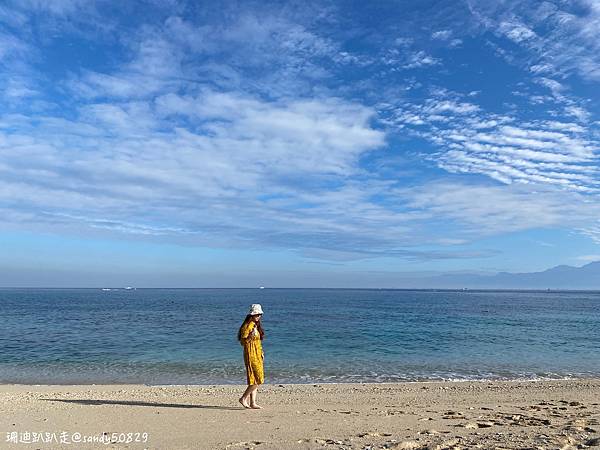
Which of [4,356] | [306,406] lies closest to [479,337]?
[306,406]

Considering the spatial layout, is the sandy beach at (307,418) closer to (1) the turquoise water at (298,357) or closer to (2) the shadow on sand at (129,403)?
(2) the shadow on sand at (129,403)

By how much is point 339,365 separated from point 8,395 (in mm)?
12987

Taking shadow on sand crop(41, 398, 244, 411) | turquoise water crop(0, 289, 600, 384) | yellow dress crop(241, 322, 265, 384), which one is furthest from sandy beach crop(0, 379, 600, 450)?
turquoise water crop(0, 289, 600, 384)

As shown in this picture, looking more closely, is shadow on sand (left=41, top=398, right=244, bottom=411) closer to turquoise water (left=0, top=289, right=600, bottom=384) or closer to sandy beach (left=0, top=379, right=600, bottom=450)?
sandy beach (left=0, top=379, right=600, bottom=450)

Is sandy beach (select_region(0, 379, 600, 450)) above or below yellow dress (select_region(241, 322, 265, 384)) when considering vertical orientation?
below

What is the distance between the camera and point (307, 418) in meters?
9.24

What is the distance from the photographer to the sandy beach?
284 inches

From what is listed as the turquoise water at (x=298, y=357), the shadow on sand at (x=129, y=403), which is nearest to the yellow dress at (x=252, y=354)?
the shadow on sand at (x=129, y=403)

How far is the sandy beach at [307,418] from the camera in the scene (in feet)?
23.7

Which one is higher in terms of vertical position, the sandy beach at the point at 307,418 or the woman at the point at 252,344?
the woman at the point at 252,344

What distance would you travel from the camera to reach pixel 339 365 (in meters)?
20.5

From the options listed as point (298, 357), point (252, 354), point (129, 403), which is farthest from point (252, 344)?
point (298, 357)

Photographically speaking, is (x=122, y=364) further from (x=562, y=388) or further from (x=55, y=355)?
(x=562, y=388)

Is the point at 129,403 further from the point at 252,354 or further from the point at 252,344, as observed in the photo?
the point at 252,344
